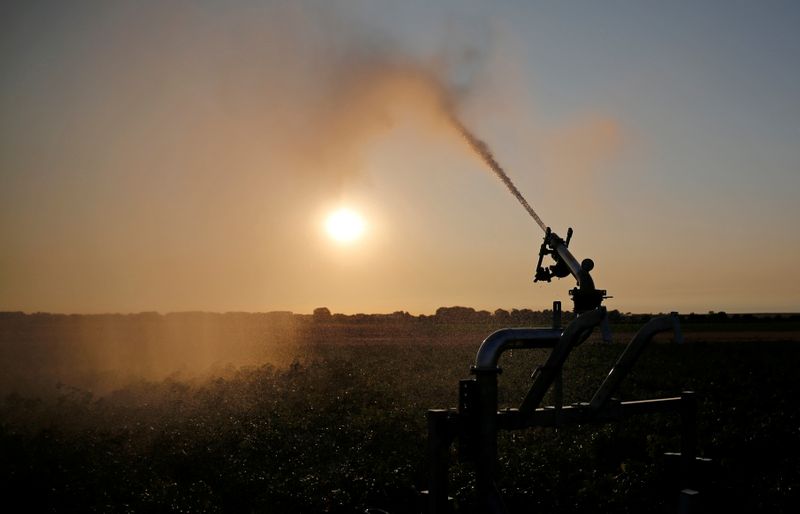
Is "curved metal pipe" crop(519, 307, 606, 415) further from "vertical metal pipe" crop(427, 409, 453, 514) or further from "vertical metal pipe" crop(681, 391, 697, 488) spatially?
"vertical metal pipe" crop(681, 391, 697, 488)

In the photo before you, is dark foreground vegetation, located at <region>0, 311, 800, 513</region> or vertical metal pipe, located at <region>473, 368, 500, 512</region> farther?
dark foreground vegetation, located at <region>0, 311, 800, 513</region>

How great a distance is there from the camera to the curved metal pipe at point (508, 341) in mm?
5273

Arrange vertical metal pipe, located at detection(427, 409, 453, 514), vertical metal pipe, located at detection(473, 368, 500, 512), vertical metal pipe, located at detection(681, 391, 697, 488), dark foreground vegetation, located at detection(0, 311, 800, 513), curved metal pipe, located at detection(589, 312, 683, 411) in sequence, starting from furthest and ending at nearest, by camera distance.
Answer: dark foreground vegetation, located at detection(0, 311, 800, 513)
vertical metal pipe, located at detection(681, 391, 697, 488)
curved metal pipe, located at detection(589, 312, 683, 411)
vertical metal pipe, located at detection(473, 368, 500, 512)
vertical metal pipe, located at detection(427, 409, 453, 514)

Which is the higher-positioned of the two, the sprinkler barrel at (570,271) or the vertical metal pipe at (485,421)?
the sprinkler barrel at (570,271)

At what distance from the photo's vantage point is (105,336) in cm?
6725

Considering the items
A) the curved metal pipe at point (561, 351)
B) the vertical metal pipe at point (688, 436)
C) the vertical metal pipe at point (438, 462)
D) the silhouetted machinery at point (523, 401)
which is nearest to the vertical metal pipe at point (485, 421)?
the silhouetted machinery at point (523, 401)

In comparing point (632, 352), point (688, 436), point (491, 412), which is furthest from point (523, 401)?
point (688, 436)

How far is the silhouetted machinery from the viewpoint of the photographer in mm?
5156

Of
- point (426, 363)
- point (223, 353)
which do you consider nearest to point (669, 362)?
point (426, 363)

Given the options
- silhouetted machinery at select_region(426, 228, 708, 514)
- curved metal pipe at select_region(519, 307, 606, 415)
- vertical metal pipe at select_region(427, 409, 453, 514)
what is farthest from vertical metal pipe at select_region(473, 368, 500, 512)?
curved metal pipe at select_region(519, 307, 606, 415)

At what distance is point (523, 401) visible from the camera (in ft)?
18.7

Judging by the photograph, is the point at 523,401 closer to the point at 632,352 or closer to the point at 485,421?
the point at 485,421

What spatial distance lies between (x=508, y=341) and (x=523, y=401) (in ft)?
2.09

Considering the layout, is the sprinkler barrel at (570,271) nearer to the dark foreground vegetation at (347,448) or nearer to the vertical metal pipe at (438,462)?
the vertical metal pipe at (438,462)
